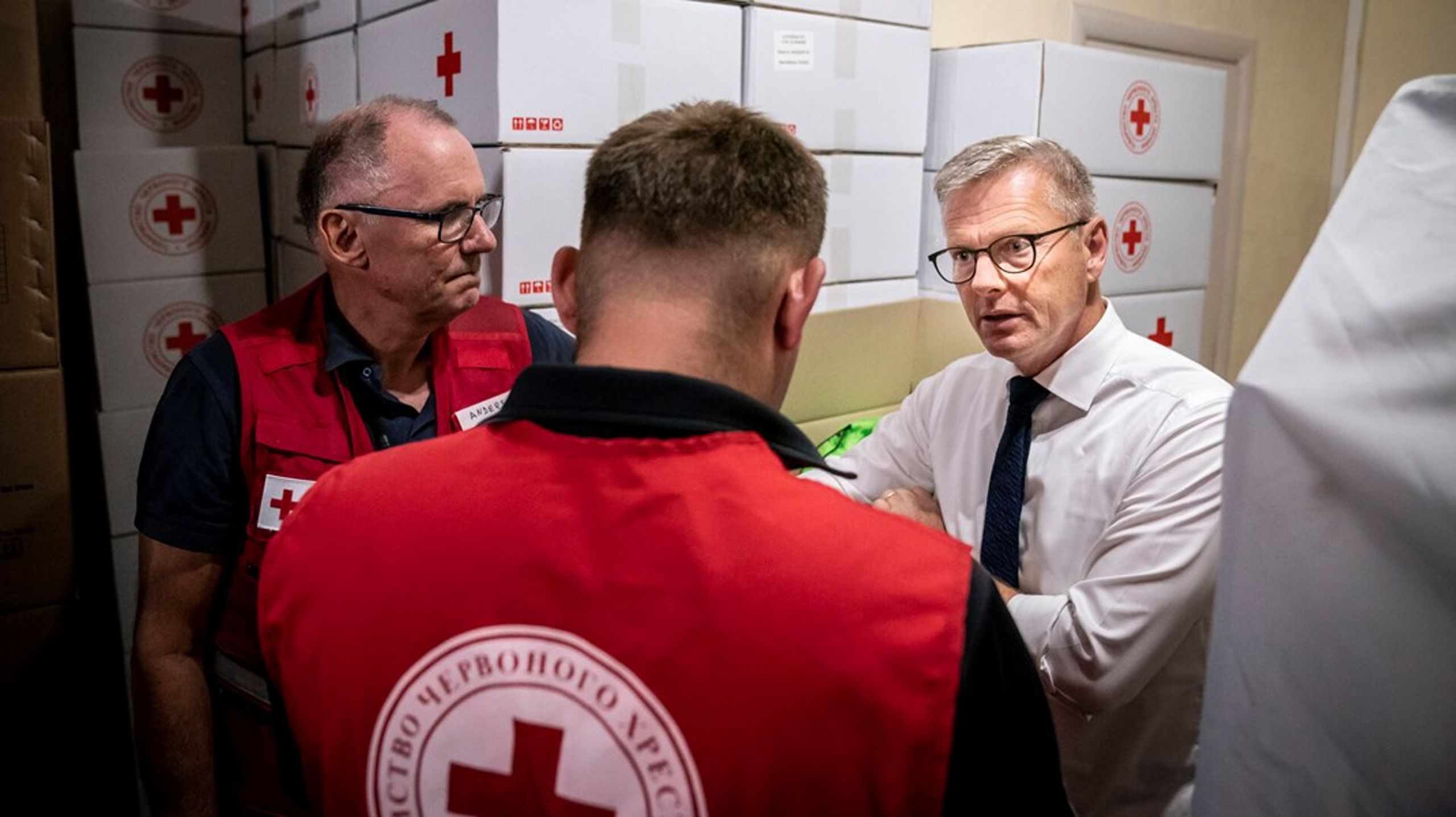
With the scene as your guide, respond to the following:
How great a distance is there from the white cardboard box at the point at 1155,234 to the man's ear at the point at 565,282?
72.1 inches

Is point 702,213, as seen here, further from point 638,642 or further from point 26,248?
point 26,248

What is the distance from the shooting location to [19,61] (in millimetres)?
1974

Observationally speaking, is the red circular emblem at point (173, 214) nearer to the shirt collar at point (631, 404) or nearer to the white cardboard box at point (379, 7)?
the white cardboard box at point (379, 7)

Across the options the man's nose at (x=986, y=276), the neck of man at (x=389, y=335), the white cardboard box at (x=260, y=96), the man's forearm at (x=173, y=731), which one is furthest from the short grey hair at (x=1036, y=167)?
the white cardboard box at (x=260, y=96)

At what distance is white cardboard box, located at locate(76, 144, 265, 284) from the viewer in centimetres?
239

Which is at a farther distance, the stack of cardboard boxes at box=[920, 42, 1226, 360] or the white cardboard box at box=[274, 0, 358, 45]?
the stack of cardboard boxes at box=[920, 42, 1226, 360]

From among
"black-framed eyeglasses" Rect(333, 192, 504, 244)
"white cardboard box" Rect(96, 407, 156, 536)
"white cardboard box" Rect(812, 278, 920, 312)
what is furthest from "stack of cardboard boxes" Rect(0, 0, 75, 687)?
"white cardboard box" Rect(812, 278, 920, 312)

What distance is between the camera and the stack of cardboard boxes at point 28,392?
1.95 meters

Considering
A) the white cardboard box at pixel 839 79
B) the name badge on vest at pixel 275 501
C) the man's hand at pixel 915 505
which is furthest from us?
the white cardboard box at pixel 839 79

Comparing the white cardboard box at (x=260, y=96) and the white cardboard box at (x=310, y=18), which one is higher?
the white cardboard box at (x=310, y=18)

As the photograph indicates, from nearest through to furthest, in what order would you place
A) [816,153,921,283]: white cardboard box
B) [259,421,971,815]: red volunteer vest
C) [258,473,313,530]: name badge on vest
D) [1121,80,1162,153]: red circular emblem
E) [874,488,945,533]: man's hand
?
[259,421,971,815]: red volunteer vest, [258,473,313,530]: name badge on vest, [874,488,945,533]: man's hand, [816,153,921,283]: white cardboard box, [1121,80,1162,153]: red circular emblem

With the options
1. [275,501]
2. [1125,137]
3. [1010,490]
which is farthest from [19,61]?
[1125,137]

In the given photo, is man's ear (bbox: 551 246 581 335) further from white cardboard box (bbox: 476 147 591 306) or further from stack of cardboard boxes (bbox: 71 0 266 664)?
stack of cardboard boxes (bbox: 71 0 266 664)

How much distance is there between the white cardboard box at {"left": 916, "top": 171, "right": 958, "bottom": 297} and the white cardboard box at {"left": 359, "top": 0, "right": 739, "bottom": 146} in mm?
671
